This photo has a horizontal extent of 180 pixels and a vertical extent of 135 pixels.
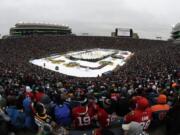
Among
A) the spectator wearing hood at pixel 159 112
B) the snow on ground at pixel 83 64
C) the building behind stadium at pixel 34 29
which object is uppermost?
the spectator wearing hood at pixel 159 112

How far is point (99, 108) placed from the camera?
7832 millimetres

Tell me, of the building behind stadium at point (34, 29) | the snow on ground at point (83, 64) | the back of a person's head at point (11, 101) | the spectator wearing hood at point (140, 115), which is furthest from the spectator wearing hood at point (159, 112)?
the building behind stadium at point (34, 29)

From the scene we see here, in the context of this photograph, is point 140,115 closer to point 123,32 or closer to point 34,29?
point 123,32

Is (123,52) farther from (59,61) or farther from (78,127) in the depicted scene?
(78,127)

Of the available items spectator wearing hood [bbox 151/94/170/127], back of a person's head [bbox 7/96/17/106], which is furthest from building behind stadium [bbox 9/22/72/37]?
spectator wearing hood [bbox 151/94/170/127]

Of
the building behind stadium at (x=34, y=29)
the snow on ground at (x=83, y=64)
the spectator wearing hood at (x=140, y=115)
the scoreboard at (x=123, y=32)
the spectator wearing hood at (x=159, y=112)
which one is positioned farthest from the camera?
the building behind stadium at (x=34, y=29)

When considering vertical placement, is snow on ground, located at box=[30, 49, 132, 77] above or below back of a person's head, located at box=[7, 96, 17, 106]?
below

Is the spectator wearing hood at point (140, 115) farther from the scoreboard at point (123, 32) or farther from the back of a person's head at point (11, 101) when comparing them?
the scoreboard at point (123, 32)

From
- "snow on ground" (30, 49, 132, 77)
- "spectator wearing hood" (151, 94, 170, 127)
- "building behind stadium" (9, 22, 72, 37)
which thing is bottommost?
"snow on ground" (30, 49, 132, 77)


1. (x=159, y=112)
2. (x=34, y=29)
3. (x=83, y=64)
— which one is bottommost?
(x=83, y=64)

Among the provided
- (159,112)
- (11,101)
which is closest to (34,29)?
(11,101)

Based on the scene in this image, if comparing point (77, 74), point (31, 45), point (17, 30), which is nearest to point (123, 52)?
point (31, 45)

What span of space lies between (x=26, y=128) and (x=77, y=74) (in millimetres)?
50206

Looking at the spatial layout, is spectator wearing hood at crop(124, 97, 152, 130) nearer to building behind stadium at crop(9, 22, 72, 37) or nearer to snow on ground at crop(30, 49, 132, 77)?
snow on ground at crop(30, 49, 132, 77)
